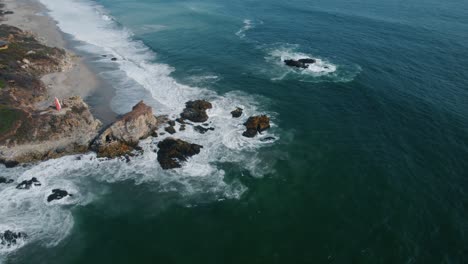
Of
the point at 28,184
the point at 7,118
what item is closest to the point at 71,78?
the point at 7,118

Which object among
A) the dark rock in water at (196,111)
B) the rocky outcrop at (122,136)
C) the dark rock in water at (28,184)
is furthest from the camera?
the dark rock in water at (196,111)

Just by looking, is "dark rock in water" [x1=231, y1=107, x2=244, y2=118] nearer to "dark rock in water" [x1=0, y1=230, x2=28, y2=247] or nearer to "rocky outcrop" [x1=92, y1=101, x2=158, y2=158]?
"rocky outcrop" [x1=92, y1=101, x2=158, y2=158]

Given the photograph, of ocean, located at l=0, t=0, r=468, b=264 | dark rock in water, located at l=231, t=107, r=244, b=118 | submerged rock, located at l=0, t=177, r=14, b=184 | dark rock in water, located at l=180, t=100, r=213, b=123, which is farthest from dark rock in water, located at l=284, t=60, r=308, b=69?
submerged rock, located at l=0, t=177, r=14, b=184

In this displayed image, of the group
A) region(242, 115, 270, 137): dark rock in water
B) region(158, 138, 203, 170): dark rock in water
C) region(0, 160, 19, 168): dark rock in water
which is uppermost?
region(242, 115, 270, 137): dark rock in water

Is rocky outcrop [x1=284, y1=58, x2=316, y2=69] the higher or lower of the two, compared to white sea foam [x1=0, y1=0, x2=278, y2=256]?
higher

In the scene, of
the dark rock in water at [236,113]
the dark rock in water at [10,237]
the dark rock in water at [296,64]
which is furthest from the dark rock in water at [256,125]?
the dark rock in water at [10,237]

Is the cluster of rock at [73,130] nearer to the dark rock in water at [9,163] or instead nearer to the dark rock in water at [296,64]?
the dark rock in water at [9,163]
